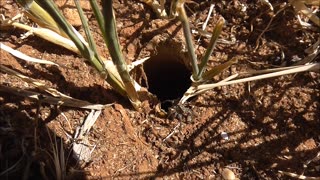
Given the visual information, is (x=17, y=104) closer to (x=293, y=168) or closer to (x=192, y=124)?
(x=192, y=124)

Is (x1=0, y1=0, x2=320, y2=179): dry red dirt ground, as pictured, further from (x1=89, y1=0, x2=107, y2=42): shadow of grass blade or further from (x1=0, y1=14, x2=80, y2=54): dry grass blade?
(x1=89, y1=0, x2=107, y2=42): shadow of grass blade

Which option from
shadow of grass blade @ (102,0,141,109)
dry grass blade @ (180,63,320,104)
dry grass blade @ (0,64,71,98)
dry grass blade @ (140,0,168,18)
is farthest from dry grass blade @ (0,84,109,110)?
dry grass blade @ (140,0,168,18)

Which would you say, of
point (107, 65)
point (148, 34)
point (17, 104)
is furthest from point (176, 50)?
point (17, 104)

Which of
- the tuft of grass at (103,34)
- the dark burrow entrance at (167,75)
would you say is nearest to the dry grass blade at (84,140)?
the tuft of grass at (103,34)

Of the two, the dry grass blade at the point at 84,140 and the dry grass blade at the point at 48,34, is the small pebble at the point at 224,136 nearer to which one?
the dry grass blade at the point at 84,140

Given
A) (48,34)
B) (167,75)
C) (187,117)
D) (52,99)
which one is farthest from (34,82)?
(167,75)

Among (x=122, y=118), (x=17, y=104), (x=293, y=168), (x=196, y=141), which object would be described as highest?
(x=17, y=104)
